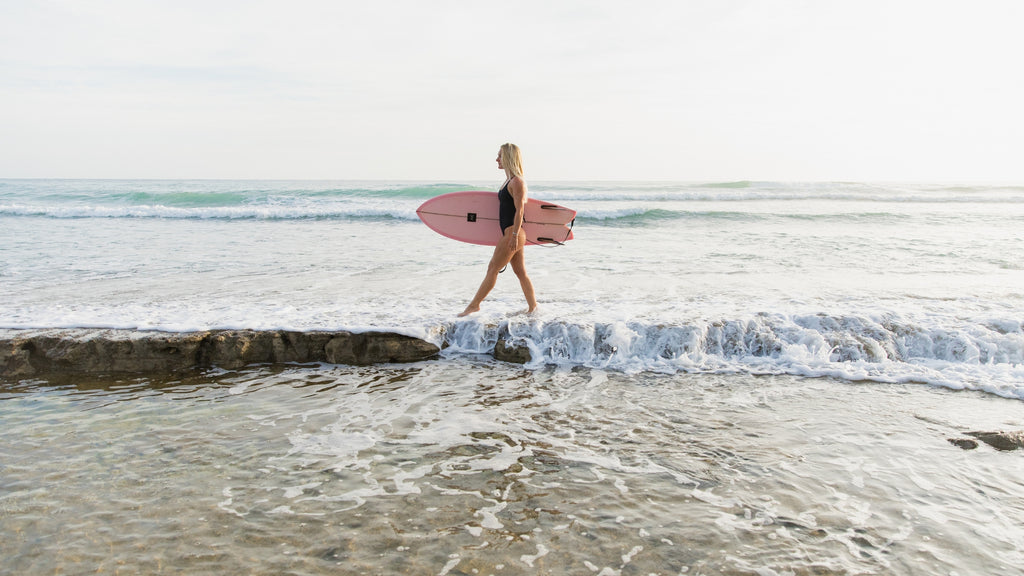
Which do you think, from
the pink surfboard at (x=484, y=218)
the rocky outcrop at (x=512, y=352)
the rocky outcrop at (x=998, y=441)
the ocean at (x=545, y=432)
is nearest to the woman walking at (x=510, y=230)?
the ocean at (x=545, y=432)

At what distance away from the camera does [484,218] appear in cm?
788

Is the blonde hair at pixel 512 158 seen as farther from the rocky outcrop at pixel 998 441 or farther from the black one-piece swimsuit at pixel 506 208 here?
the rocky outcrop at pixel 998 441

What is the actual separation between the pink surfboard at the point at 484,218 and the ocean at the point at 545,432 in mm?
799

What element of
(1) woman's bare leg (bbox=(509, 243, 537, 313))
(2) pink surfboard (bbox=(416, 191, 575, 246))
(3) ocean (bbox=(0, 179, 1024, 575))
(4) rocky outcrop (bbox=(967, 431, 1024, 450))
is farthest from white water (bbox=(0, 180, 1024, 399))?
(4) rocky outcrop (bbox=(967, 431, 1024, 450))

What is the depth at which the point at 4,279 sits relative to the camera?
8844 millimetres

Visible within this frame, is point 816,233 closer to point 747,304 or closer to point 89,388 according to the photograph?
point 747,304

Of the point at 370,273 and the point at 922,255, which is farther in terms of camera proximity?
the point at 922,255

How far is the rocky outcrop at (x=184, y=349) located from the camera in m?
5.28

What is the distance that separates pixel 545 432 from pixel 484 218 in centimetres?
429

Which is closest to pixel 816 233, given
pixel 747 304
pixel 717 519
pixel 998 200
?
pixel 747 304

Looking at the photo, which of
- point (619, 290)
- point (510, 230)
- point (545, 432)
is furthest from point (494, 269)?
point (545, 432)

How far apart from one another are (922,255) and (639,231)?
735 cm

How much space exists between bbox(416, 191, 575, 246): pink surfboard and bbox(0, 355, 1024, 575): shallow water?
3.06m

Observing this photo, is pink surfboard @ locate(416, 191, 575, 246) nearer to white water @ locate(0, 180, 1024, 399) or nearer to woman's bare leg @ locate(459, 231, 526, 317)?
white water @ locate(0, 180, 1024, 399)
